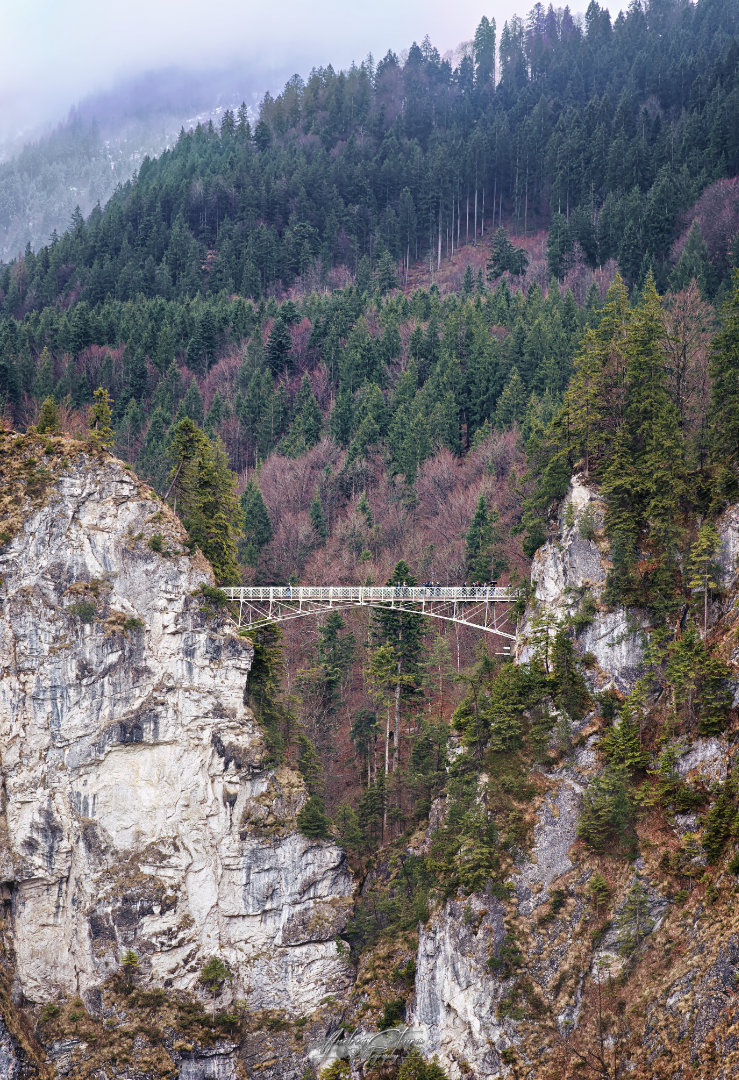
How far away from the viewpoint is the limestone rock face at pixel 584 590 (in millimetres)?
47375

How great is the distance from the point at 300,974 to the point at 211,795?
9.80 metres

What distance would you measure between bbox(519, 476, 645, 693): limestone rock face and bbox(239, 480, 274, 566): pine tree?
2134 centimetres

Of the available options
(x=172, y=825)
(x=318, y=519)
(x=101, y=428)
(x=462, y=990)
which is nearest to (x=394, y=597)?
(x=172, y=825)

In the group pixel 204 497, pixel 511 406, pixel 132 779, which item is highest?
pixel 511 406

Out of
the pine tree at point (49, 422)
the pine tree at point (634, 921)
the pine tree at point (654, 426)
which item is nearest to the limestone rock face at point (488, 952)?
the pine tree at point (634, 921)

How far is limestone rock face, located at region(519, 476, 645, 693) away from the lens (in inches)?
1865

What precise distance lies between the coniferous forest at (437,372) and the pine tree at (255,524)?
0.49 feet

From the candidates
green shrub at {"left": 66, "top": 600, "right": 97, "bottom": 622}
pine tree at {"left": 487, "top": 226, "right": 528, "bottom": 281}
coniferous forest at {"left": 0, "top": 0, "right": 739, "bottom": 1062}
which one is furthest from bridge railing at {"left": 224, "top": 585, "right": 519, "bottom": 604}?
pine tree at {"left": 487, "top": 226, "right": 528, "bottom": 281}

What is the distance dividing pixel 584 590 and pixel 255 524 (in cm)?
2565

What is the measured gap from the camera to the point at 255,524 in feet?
223

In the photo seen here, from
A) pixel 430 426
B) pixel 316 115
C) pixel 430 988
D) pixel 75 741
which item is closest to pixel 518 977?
pixel 430 988

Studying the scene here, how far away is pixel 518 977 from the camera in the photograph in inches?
1714

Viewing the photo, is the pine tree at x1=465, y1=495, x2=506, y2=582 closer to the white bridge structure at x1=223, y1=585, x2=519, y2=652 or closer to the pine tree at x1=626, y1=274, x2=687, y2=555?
the white bridge structure at x1=223, y1=585, x2=519, y2=652

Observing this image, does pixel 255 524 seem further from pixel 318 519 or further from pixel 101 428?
pixel 101 428
